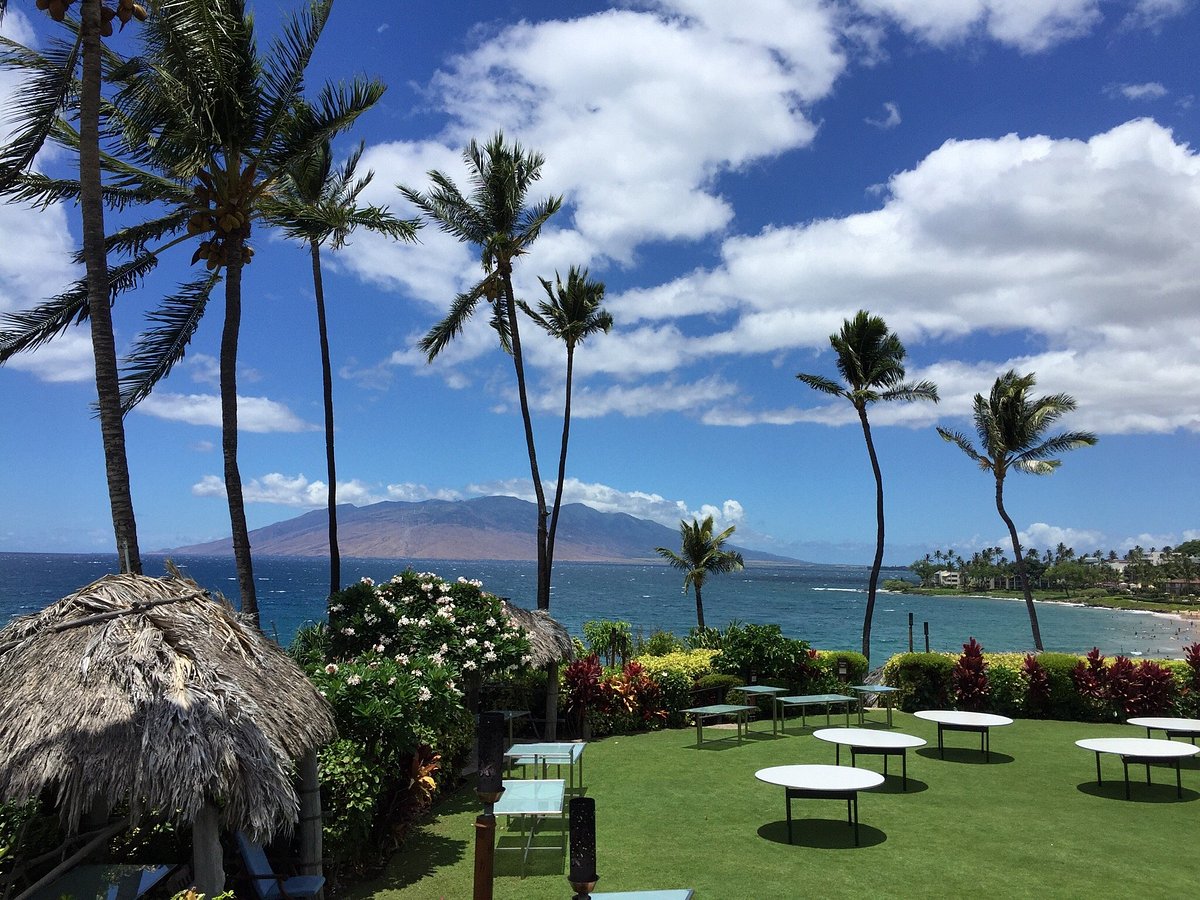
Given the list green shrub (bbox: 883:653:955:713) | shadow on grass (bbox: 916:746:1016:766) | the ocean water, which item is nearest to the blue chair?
shadow on grass (bbox: 916:746:1016:766)

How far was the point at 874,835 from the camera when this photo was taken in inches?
347

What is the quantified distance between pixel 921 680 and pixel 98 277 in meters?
16.3

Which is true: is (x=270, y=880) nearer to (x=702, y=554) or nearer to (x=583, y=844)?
(x=583, y=844)

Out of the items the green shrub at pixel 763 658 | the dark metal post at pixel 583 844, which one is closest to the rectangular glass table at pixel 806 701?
the green shrub at pixel 763 658

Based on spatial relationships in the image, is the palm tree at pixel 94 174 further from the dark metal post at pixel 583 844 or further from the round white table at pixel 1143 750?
the round white table at pixel 1143 750

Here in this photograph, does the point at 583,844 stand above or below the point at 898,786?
above

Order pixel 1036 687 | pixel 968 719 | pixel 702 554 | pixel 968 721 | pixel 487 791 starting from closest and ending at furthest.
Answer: pixel 487 791, pixel 968 721, pixel 968 719, pixel 1036 687, pixel 702 554

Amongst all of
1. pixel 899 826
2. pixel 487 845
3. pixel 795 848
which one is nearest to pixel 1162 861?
pixel 899 826

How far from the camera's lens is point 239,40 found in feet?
37.4

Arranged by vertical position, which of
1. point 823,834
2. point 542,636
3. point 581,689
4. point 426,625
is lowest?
point 823,834

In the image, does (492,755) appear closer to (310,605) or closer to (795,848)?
(795,848)

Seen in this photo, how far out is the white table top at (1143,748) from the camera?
380 inches

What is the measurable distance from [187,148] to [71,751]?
8969 millimetres

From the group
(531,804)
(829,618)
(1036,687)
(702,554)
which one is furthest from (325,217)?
(829,618)
